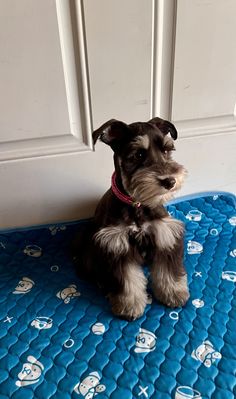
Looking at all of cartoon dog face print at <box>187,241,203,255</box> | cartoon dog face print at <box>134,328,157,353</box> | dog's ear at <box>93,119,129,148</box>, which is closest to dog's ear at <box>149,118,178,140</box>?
dog's ear at <box>93,119,129,148</box>

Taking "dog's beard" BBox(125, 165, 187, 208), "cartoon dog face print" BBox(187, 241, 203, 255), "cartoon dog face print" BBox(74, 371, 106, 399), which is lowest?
"cartoon dog face print" BBox(187, 241, 203, 255)

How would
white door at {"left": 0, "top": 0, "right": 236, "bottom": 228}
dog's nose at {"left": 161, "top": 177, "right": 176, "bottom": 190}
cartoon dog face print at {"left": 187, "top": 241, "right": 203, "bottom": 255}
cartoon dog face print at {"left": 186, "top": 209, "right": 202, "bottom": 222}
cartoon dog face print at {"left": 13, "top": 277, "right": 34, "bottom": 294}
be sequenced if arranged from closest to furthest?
dog's nose at {"left": 161, "top": 177, "right": 176, "bottom": 190}
white door at {"left": 0, "top": 0, "right": 236, "bottom": 228}
cartoon dog face print at {"left": 13, "top": 277, "right": 34, "bottom": 294}
cartoon dog face print at {"left": 187, "top": 241, "right": 203, "bottom": 255}
cartoon dog face print at {"left": 186, "top": 209, "right": 202, "bottom": 222}

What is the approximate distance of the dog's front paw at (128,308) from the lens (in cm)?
117

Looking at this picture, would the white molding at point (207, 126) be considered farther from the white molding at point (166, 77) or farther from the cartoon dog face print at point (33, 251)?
the cartoon dog face print at point (33, 251)

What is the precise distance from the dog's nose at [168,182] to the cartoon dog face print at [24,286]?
65cm

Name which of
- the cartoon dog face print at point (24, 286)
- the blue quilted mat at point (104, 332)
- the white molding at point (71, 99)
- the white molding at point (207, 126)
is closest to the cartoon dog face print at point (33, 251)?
the blue quilted mat at point (104, 332)

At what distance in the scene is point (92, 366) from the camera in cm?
105

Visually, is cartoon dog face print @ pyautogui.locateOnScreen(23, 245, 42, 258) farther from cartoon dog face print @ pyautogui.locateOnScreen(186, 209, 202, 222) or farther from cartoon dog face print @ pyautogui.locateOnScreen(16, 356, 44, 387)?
cartoon dog face print @ pyautogui.locateOnScreen(186, 209, 202, 222)

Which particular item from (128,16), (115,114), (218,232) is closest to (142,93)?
(115,114)

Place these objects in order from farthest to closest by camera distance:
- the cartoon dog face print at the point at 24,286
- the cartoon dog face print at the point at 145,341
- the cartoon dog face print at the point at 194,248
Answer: the cartoon dog face print at the point at 194,248 → the cartoon dog face print at the point at 24,286 → the cartoon dog face print at the point at 145,341

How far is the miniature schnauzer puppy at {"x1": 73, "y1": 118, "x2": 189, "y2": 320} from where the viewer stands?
1020mm

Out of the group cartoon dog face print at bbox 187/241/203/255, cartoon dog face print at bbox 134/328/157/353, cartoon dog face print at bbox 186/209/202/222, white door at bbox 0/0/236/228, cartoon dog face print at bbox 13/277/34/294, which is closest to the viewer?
cartoon dog face print at bbox 134/328/157/353

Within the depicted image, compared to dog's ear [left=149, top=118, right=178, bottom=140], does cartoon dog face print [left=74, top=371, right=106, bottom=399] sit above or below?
below

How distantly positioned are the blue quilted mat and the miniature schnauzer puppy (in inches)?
2.7
